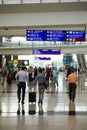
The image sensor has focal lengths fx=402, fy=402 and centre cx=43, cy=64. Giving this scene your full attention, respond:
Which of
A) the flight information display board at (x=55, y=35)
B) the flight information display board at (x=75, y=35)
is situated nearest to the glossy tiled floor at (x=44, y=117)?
the flight information display board at (x=75, y=35)

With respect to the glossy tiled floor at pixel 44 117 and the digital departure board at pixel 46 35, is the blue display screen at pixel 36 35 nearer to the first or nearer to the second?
the digital departure board at pixel 46 35

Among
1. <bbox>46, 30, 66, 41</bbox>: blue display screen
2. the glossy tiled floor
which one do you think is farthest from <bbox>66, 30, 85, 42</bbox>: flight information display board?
the glossy tiled floor

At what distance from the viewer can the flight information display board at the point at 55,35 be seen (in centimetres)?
2980

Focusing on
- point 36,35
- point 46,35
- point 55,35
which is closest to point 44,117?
point 55,35

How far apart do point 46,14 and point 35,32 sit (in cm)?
1026

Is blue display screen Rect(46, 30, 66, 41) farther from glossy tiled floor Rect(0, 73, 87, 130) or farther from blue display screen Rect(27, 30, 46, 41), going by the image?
glossy tiled floor Rect(0, 73, 87, 130)

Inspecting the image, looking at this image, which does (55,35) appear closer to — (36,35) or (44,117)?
(36,35)

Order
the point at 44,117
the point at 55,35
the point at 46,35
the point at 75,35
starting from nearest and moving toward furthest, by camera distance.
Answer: the point at 44,117 → the point at 75,35 → the point at 55,35 → the point at 46,35

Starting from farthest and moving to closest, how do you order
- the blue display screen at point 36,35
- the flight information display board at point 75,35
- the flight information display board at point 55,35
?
the blue display screen at point 36,35 < the flight information display board at point 55,35 < the flight information display board at point 75,35

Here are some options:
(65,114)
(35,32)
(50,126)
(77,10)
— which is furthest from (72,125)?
(35,32)

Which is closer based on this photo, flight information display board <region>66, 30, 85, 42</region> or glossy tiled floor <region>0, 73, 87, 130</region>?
glossy tiled floor <region>0, 73, 87, 130</region>

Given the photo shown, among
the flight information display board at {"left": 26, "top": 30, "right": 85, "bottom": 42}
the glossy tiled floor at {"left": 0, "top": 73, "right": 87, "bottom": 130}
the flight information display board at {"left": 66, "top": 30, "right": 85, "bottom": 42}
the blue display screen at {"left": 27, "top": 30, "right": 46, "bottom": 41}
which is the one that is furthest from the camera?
the blue display screen at {"left": 27, "top": 30, "right": 46, "bottom": 41}

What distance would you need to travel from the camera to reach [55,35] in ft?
99.7

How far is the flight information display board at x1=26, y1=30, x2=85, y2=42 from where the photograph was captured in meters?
29.8
